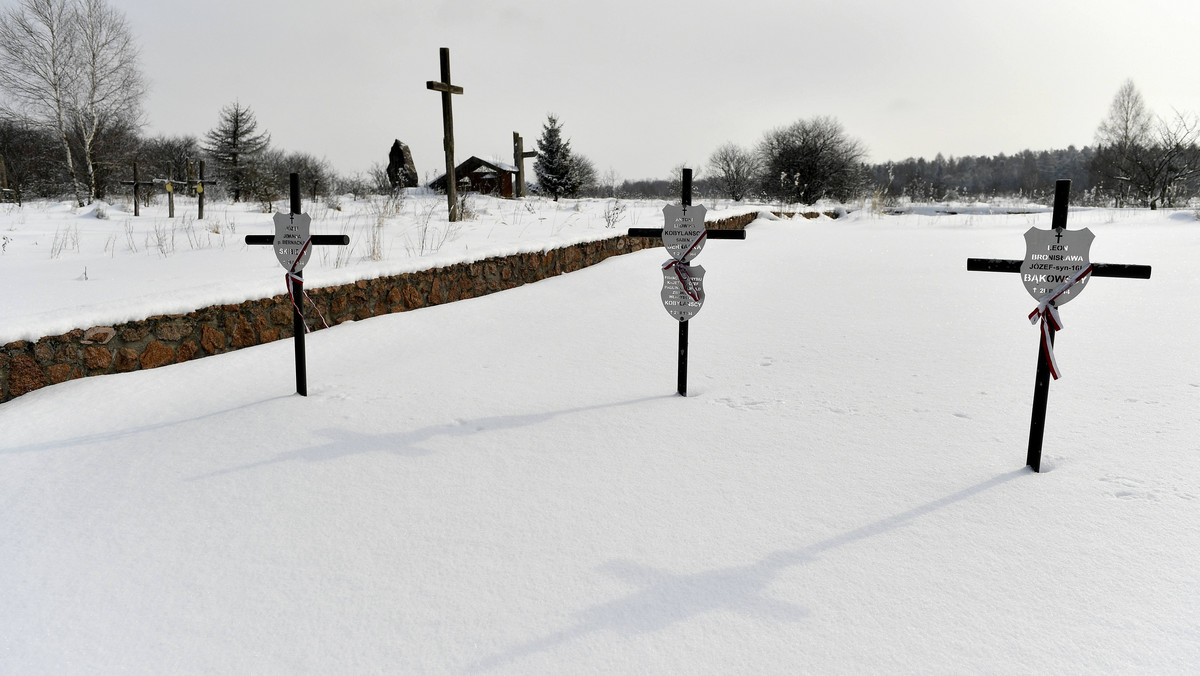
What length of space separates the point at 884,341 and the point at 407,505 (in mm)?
3555

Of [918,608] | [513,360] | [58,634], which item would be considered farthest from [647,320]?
[58,634]

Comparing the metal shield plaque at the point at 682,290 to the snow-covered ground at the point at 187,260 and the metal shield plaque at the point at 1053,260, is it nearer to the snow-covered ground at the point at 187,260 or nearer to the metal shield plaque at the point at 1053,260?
the metal shield plaque at the point at 1053,260

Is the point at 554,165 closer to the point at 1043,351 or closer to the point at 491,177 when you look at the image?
the point at 491,177

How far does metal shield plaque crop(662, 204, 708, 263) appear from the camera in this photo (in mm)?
3736

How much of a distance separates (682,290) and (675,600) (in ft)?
7.04

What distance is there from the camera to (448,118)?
420 inches

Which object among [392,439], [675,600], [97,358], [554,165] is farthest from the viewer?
[554,165]

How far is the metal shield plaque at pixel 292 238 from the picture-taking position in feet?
12.3

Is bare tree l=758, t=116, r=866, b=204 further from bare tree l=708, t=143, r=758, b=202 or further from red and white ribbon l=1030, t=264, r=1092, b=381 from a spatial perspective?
red and white ribbon l=1030, t=264, r=1092, b=381

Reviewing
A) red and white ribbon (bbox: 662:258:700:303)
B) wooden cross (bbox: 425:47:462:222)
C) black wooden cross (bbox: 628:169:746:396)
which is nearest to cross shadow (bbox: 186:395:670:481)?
black wooden cross (bbox: 628:169:746:396)

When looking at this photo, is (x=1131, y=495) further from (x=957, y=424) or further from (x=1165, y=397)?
(x=1165, y=397)

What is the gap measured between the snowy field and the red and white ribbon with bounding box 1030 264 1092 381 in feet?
1.50

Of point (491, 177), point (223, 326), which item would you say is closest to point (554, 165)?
point (491, 177)

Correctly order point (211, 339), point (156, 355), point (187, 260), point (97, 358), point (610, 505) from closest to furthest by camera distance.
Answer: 1. point (610, 505)
2. point (97, 358)
3. point (156, 355)
4. point (211, 339)
5. point (187, 260)
